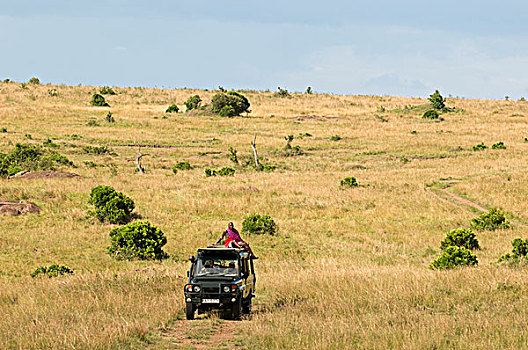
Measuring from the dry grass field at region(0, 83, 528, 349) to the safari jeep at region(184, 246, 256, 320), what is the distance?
35 cm

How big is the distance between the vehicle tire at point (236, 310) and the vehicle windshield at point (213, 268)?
2.13 ft

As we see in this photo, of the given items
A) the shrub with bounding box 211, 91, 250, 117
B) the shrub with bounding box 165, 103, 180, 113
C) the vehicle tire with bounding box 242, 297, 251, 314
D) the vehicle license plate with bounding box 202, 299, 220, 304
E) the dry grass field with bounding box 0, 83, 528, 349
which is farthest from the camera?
the shrub with bounding box 165, 103, 180, 113

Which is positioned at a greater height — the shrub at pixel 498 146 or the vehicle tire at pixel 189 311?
the shrub at pixel 498 146

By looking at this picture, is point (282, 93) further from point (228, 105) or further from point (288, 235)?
point (288, 235)

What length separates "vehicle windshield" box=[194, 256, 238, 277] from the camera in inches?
440

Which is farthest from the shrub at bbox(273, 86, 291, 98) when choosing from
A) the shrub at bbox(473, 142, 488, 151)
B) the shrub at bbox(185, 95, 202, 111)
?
the shrub at bbox(473, 142, 488, 151)

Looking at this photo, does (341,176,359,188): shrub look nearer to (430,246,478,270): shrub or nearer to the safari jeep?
(430,246,478,270): shrub

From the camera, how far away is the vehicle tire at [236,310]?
10530 millimetres

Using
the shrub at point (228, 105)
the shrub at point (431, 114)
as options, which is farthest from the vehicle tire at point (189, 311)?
the shrub at point (431, 114)

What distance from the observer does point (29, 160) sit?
143 feet

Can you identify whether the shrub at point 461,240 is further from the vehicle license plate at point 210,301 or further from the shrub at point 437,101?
the shrub at point 437,101

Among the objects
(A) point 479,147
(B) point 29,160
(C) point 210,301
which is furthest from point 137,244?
(A) point 479,147

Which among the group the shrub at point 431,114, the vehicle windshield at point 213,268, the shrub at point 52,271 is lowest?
the shrub at point 52,271

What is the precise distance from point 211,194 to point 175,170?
11864 mm
